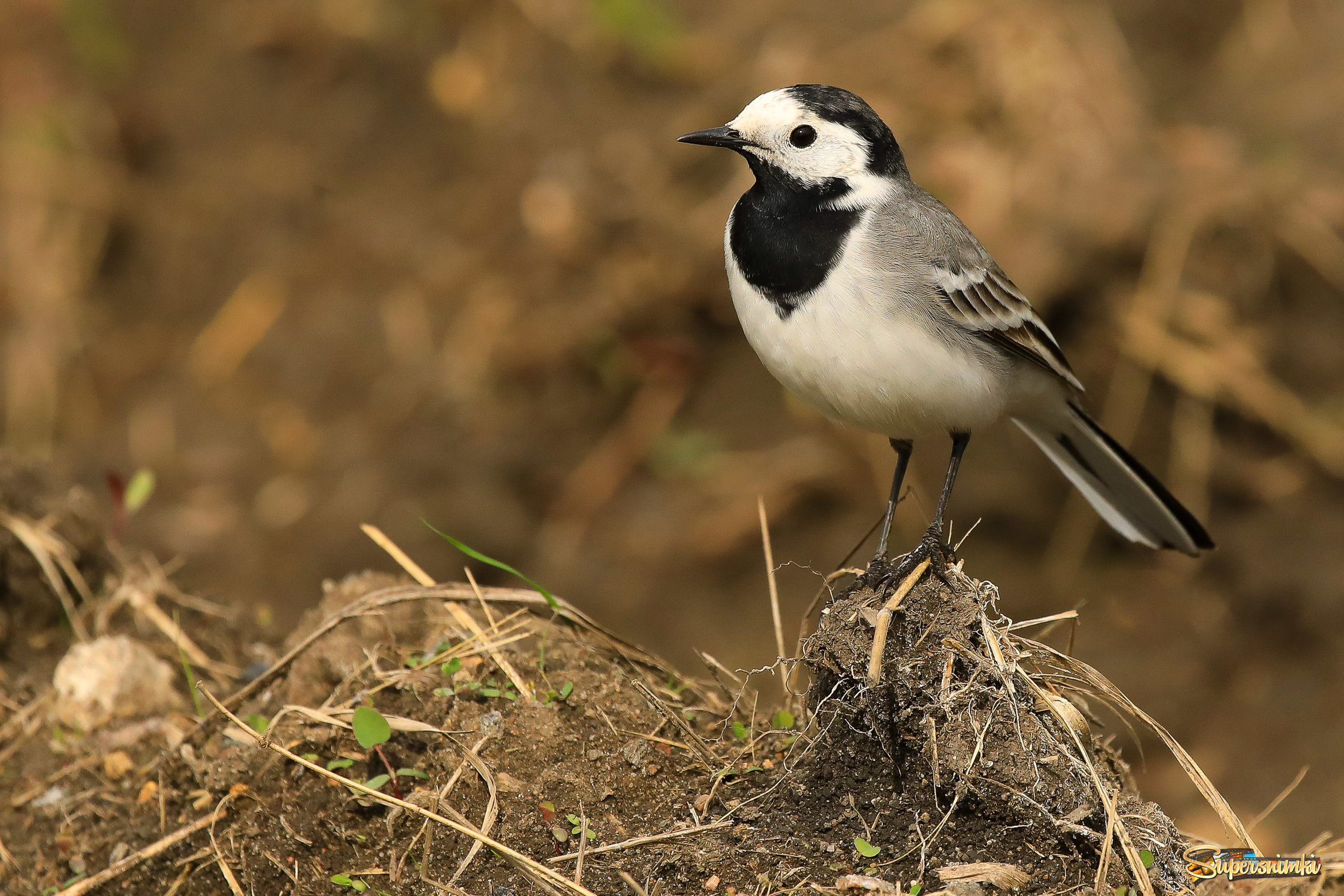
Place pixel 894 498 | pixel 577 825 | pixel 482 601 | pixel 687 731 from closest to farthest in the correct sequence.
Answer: pixel 577 825 < pixel 687 731 < pixel 482 601 < pixel 894 498

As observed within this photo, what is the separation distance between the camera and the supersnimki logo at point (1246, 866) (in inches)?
113

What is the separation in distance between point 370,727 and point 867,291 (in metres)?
1.88

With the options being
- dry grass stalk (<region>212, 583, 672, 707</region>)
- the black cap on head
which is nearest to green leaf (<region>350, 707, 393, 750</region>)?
dry grass stalk (<region>212, 583, 672, 707</region>)

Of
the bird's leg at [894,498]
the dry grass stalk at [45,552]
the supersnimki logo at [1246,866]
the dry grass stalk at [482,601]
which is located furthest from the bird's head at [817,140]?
the dry grass stalk at [45,552]

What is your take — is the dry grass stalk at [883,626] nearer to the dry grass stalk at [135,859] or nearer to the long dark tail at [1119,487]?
the long dark tail at [1119,487]

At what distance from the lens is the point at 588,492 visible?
8141 mm

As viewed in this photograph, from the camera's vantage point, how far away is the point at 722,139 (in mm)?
3883

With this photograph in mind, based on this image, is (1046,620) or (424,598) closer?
(1046,620)

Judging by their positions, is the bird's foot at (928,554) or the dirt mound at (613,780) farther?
the bird's foot at (928,554)

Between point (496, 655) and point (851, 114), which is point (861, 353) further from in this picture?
point (496, 655)

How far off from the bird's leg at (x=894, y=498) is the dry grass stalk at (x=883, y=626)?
19.2 inches

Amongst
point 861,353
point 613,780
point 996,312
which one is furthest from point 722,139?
point 613,780

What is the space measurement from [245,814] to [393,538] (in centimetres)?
453

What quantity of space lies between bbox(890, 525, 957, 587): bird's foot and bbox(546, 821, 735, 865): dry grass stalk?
89cm
